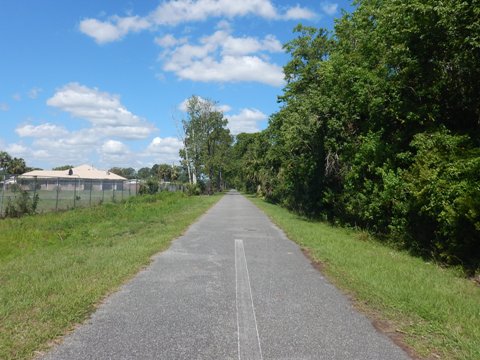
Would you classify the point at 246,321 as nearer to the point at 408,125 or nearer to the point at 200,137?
Result: the point at 408,125

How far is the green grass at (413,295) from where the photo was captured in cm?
516

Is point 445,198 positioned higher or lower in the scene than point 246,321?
higher

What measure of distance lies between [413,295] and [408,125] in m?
8.32

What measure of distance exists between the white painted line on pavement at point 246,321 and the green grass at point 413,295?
1697mm

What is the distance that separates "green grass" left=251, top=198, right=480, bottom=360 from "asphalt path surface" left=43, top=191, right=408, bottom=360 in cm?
39

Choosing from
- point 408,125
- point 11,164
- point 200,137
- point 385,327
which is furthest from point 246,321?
point 11,164

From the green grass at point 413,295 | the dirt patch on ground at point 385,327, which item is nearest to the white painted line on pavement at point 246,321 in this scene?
the dirt patch on ground at point 385,327

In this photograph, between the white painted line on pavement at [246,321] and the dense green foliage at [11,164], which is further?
the dense green foliage at [11,164]

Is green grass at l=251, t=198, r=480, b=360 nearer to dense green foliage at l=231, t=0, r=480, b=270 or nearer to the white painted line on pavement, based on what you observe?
Result: dense green foliage at l=231, t=0, r=480, b=270

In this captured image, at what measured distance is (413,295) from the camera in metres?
7.09

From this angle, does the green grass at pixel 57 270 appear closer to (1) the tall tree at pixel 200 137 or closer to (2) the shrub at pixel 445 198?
(2) the shrub at pixel 445 198

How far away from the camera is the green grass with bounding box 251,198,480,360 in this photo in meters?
5.16

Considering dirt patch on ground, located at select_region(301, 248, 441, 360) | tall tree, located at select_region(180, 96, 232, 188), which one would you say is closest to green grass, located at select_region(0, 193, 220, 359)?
dirt patch on ground, located at select_region(301, 248, 441, 360)

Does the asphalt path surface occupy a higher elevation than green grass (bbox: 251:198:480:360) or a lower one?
lower
